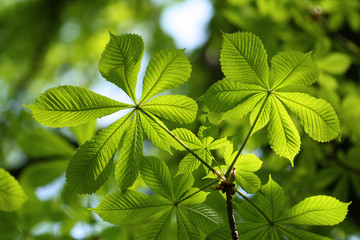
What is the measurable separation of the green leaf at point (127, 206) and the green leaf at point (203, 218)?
0.06 m

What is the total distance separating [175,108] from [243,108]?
0.19 m

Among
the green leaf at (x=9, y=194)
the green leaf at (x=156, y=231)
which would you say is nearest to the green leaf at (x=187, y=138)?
the green leaf at (x=156, y=231)

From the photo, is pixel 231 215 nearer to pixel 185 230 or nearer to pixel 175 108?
pixel 185 230

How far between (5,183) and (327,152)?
1.68m

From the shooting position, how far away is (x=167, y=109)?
0.88m

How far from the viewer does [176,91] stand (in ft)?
14.4

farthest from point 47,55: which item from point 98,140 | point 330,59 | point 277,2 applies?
point 98,140

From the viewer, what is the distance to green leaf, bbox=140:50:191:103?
84 cm

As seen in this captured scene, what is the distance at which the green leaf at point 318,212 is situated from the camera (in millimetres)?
815

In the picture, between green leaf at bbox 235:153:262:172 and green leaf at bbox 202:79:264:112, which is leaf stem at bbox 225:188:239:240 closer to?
green leaf at bbox 235:153:262:172

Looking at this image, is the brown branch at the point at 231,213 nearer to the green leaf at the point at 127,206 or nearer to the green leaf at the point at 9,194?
the green leaf at the point at 127,206

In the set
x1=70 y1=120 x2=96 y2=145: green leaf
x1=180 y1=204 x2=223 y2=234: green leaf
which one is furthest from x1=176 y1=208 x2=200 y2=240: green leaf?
x1=70 y1=120 x2=96 y2=145: green leaf

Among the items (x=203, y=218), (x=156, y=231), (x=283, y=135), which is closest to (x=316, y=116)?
(x=283, y=135)

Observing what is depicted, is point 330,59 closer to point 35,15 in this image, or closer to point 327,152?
point 327,152
